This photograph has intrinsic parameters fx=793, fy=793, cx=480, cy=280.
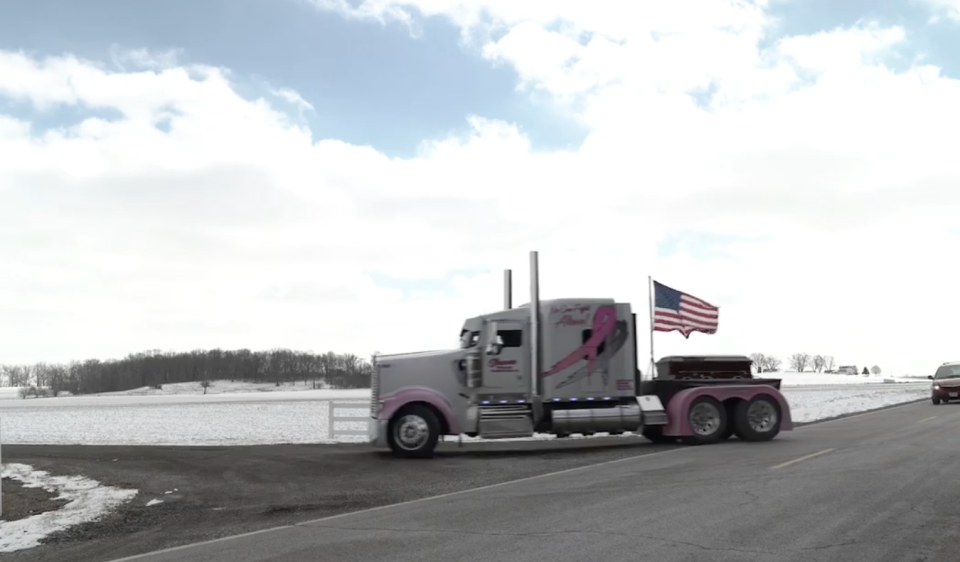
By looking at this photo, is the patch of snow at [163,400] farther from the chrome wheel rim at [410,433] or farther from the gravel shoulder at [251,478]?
the chrome wheel rim at [410,433]

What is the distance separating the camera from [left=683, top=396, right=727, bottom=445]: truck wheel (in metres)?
18.9

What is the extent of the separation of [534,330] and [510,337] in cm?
60

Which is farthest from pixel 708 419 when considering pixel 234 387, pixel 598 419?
pixel 234 387

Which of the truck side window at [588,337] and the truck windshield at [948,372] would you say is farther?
the truck windshield at [948,372]

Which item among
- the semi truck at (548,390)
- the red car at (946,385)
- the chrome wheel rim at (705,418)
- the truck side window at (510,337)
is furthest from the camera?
the red car at (946,385)

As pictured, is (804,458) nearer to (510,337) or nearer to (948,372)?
(510,337)

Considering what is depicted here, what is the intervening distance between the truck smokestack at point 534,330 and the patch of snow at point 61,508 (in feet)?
28.4

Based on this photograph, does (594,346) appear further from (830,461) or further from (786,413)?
(830,461)

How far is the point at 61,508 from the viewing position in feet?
36.4

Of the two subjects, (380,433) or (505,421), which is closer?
(380,433)

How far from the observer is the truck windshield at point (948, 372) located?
35.8m

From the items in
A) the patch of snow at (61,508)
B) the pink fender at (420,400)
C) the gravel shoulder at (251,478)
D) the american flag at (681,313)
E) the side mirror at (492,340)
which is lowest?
the patch of snow at (61,508)

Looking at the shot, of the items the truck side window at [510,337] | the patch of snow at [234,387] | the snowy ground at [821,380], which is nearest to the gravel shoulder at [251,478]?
the truck side window at [510,337]

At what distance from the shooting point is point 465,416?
57.9 feet
